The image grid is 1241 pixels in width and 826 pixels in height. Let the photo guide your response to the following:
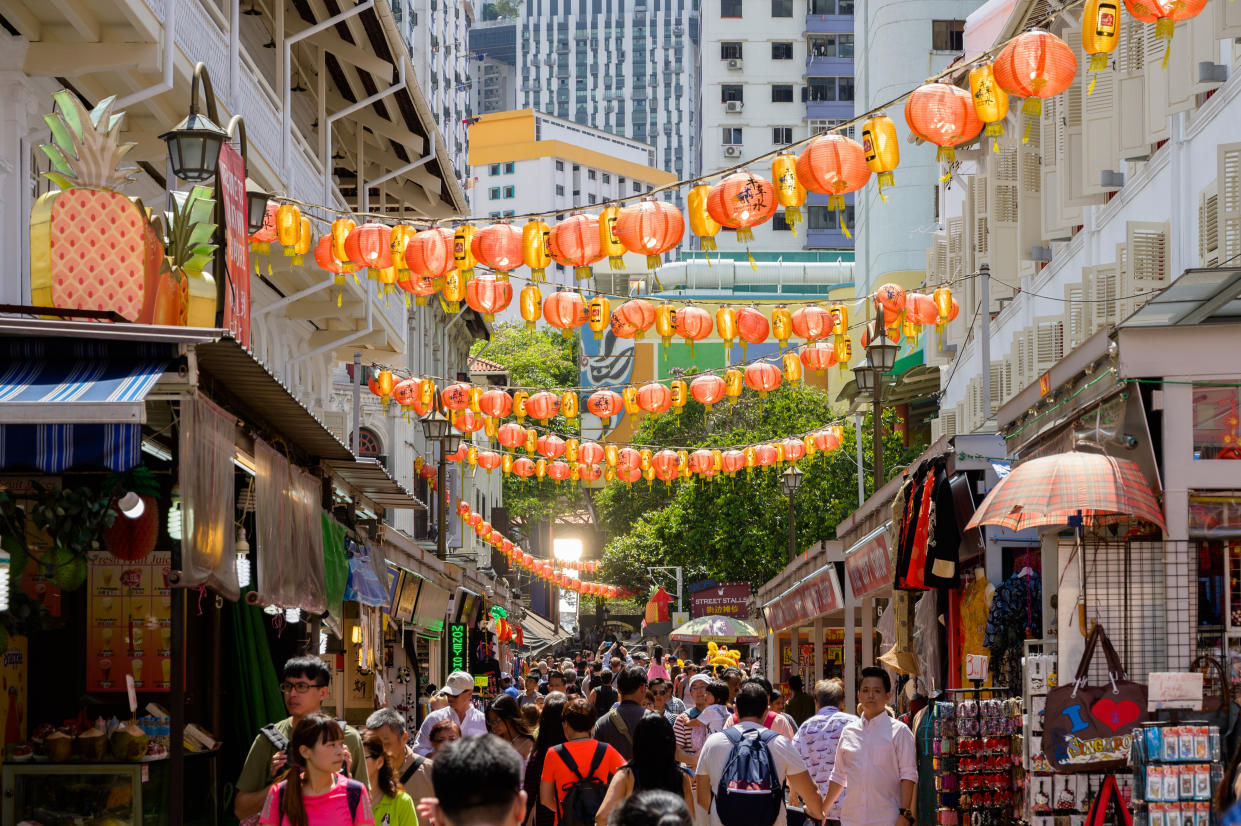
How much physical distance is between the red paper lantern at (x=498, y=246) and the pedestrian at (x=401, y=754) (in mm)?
7991

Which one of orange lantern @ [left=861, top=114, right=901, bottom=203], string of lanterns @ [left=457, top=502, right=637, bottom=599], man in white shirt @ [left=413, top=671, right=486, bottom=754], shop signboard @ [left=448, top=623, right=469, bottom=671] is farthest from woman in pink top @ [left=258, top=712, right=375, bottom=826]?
string of lanterns @ [left=457, top=502, right=637, bottom=599]

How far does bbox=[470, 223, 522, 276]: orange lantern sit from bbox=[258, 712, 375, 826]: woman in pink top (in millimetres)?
10066

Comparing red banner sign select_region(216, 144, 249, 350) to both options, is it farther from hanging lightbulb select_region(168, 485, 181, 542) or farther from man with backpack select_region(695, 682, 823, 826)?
man with backpack select_region(695, 682, 823, 826)

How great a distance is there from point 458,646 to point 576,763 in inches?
948

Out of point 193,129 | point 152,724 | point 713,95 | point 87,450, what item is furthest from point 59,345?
point 713,95

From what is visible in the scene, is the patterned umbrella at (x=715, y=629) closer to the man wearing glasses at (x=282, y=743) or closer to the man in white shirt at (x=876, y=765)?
the man in white shirt at (x=876, y=765)

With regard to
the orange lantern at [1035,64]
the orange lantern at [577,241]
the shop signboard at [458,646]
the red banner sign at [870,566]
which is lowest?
the shop signboard at [458,646]

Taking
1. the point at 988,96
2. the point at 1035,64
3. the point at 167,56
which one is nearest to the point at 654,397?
the point at 167,56

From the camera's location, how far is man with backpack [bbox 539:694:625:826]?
30.9 ft

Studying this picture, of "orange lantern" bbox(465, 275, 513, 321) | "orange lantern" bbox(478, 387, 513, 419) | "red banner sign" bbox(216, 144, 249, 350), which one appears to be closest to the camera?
"red banner sign" bbox(216, 144, 249, 350)

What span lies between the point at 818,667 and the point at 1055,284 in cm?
739

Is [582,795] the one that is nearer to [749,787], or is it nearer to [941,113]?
[749,787]

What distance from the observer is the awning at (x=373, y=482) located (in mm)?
13684

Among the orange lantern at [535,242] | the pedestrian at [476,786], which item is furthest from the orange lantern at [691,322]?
the pedestrian at [476,786]
